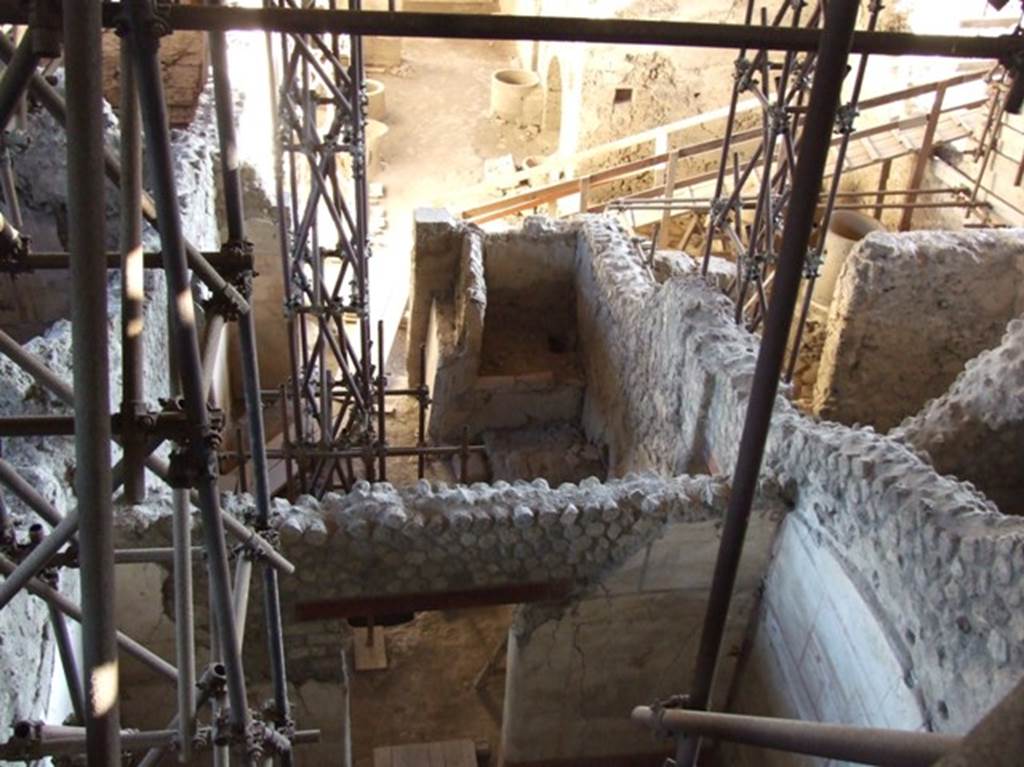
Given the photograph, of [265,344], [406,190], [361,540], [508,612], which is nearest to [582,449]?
[508,612]

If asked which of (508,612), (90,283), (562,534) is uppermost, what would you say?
(90,283)

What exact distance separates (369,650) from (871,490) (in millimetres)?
4233

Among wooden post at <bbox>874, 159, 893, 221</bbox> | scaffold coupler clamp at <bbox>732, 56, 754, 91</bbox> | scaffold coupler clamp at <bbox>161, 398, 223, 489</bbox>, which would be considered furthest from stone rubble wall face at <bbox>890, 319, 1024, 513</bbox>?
wooden post at <bbox>874, 159, 893, 221</bbox>

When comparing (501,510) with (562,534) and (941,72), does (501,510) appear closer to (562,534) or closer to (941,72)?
(562,534)

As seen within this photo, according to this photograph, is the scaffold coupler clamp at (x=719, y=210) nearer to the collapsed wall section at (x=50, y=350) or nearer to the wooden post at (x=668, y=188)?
the wooden post at (x=668, y=188)

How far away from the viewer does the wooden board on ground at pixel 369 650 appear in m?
7.43

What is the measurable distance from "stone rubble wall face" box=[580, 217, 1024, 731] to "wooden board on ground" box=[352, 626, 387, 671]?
266cm

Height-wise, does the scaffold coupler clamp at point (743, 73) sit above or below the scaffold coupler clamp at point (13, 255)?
above

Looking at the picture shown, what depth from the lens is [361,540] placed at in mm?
5344

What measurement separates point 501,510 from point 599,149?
9653 millimetres

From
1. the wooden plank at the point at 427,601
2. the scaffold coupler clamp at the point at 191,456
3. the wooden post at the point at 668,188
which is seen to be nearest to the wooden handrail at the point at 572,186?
the wooden post at the point at 668,188

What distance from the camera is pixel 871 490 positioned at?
504cm

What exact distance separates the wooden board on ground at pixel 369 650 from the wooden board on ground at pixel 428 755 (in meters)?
0.88

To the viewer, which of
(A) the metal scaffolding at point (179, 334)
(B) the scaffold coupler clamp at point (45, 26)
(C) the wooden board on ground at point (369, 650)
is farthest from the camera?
(C) the wooden board on ground at point (369, 650)
